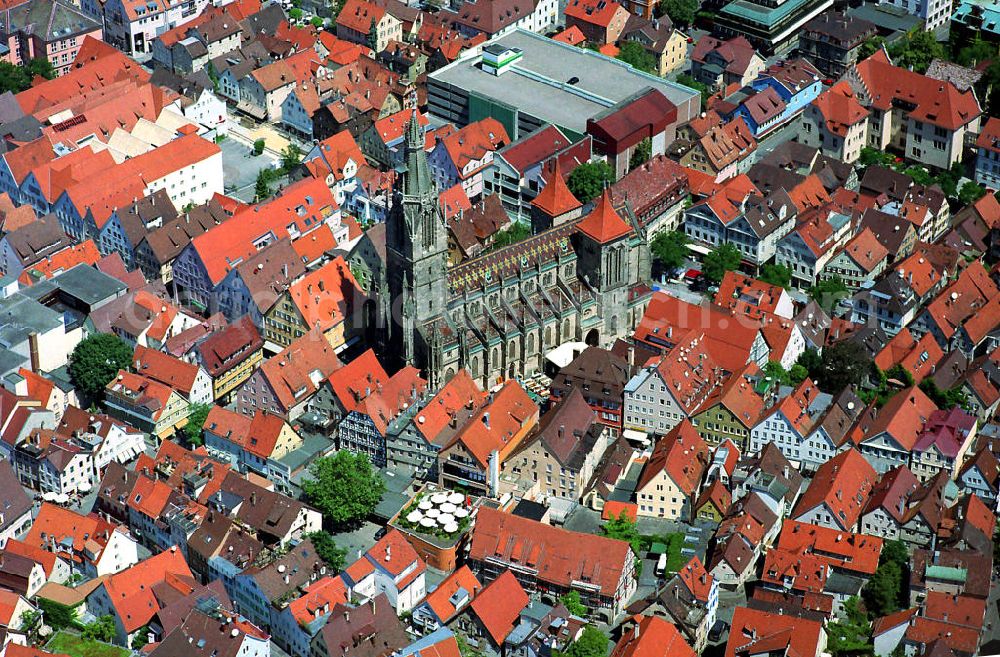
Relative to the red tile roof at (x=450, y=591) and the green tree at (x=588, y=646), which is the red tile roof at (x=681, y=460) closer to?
the red tile roof at (x=450, y=591)

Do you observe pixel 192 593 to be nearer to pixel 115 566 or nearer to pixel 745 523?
pixel 115 566

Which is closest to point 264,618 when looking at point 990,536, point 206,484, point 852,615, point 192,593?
point 192,593

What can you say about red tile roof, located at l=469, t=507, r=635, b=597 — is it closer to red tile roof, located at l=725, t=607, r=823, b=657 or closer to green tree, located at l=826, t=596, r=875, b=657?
red tile roof, located at l=725, t=607, r=823, b=657

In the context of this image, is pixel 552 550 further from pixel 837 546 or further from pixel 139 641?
pixel 139 641

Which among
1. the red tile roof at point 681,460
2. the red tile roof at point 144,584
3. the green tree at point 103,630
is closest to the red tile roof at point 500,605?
the red tile roof at point 681,460

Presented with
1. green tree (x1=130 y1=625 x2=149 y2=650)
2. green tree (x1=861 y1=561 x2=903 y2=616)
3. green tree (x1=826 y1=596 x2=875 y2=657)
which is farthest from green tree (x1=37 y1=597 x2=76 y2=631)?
green tree (x1=861 y1=561 x2=903 y2=616)

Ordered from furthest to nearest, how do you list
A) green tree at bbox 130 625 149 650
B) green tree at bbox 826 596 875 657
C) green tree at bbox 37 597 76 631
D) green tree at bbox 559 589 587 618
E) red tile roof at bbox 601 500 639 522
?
red tile roof at bbox 601 500 639 522
green tree at bbox 37 597 76 631
green tree at bbox 559 589 587 618
green tree at bbox 130 625 149 650
green tree at bbox 826 596 875 657

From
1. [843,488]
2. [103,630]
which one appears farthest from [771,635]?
[103,630]
